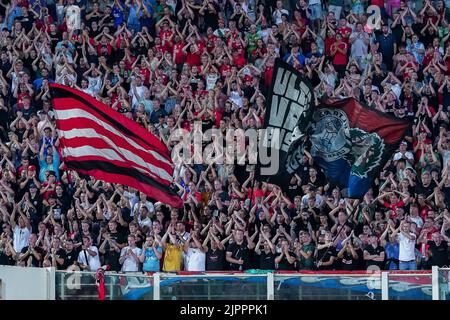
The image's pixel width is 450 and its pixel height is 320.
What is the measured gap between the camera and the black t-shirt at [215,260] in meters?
23.4

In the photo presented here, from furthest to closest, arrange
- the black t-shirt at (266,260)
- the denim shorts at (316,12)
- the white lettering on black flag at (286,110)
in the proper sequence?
the denim shorts at (316,12) → the black t-shirt at (266,260) → the white lettering on black flag at (286,110)

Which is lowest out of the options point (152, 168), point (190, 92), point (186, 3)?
point (152, 168)

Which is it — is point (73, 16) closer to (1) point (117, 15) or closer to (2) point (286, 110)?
(1) point (117, 15)

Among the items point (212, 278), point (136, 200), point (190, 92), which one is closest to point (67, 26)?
point (190, 92)

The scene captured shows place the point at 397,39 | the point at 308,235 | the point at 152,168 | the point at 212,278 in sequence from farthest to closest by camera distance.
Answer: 1. the point at 397,39
2. the point at 308,235
3. the point at 152,168
4. the point at 212,278

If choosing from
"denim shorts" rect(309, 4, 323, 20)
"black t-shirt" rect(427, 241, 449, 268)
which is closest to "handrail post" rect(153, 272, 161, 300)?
"black t-shirt" rect(427, 241, 449, 268)

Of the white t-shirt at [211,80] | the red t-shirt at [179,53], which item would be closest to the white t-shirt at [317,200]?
the white t-shirt at [211,80]

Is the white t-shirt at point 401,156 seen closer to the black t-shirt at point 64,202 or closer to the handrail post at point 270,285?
the black t-shirt at point 64,202

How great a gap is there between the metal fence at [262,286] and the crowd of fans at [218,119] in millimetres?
5182

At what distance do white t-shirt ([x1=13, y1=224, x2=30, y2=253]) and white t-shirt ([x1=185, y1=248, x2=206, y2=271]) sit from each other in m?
3.24

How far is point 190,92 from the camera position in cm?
2731

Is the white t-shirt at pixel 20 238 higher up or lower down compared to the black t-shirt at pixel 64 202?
lower down

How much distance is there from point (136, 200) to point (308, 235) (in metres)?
3.78

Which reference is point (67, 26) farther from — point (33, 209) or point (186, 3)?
point (33, 209)
